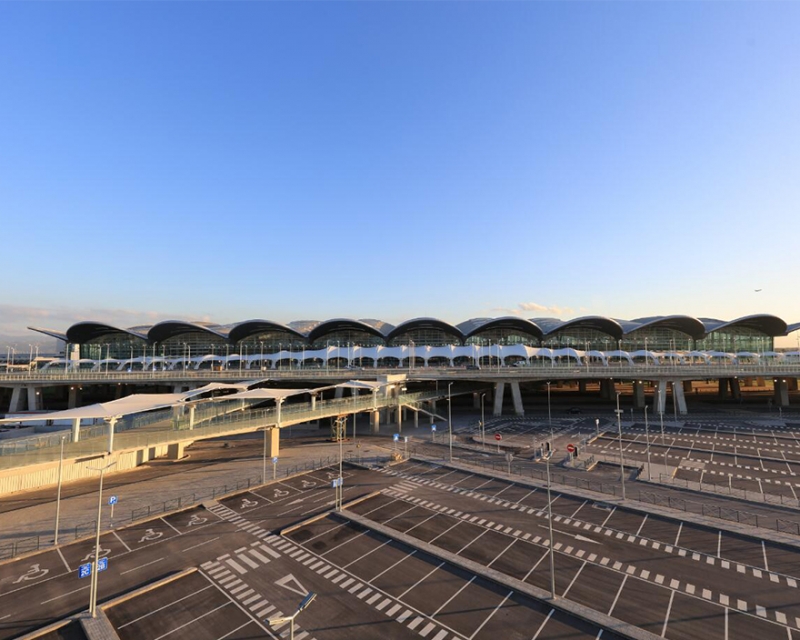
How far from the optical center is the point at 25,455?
89.7ft

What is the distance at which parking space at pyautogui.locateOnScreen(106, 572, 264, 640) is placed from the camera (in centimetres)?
1652

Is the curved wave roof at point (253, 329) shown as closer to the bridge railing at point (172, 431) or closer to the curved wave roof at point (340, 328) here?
the curved wave roof at point (340, 328)

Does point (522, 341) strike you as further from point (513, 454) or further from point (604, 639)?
point (604, 639)

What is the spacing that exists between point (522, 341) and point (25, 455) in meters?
101

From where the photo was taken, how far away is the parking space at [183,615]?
1652cm

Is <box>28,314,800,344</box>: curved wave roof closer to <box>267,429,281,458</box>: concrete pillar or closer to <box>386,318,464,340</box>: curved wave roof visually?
<box>386,318,464,340</box>: curved wave roof

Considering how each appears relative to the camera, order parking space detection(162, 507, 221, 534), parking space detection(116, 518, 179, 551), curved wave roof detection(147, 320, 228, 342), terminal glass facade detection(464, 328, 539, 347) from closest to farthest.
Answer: parking space detection(116, 518, 179, 551), parking space detection(162, 507, 221, 534), curved wave roof detection(147, 320, 228, 342), terminal glass facade detection(464, 328, 539, 347)

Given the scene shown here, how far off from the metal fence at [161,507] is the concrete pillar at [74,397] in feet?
205

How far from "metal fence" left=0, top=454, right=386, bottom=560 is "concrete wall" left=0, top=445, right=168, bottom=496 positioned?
450cm

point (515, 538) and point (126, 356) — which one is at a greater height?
point (126, 356)

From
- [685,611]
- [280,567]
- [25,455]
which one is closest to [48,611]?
[280,567]

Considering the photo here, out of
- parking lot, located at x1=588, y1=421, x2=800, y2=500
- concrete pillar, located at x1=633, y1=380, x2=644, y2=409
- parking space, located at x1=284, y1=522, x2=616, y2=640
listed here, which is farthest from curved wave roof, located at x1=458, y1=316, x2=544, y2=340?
parking space, located at x1=284, y1=522, x2=616, y2=640

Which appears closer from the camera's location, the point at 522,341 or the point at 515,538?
the point at 515,538

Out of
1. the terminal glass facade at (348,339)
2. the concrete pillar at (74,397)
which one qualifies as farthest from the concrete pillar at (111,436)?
the terminal glass facade at (348,339)
